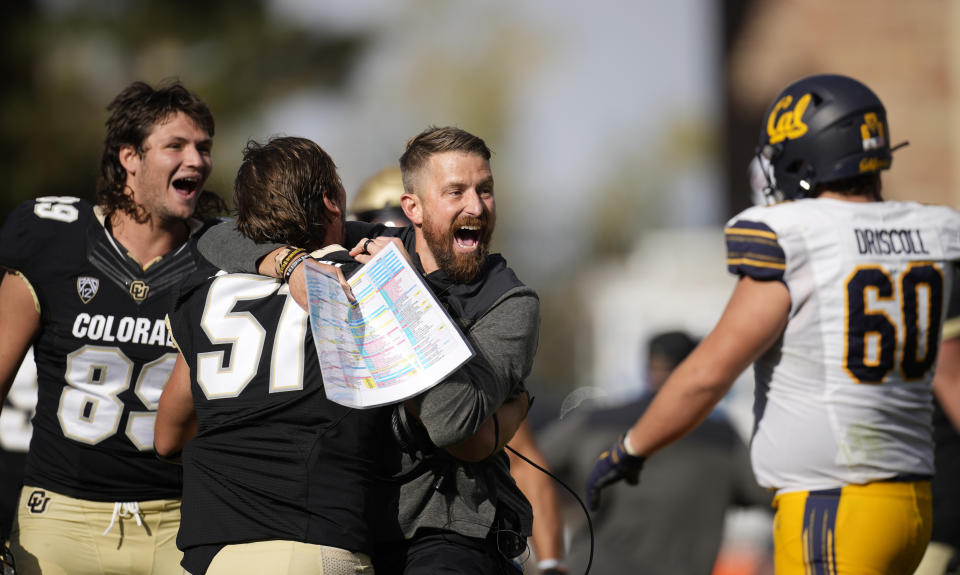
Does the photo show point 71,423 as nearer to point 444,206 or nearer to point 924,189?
point 444,206

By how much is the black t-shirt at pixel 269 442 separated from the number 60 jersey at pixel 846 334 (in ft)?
4.22

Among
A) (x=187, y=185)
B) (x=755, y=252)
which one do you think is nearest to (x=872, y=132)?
(x=755, y=252)

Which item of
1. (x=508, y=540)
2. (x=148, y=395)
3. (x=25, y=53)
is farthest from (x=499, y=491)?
(x=25, y=53)

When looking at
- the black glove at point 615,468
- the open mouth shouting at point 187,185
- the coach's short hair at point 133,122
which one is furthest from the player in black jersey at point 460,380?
the coach's short hair at point 133,122

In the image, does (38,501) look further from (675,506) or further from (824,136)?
(675,506)

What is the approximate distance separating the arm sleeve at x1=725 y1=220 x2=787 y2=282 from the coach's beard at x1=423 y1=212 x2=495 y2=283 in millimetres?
752

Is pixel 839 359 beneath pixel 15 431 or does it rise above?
above

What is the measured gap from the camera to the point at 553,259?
4609 cm

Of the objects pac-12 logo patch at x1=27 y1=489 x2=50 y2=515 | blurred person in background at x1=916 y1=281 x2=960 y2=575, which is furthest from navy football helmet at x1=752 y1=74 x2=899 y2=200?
pac-12 logo patch at x1=27 y1=489 x2=50 y2=515

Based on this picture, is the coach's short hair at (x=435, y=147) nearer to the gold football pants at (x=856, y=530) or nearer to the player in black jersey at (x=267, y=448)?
the player in black jersey at (x=267, y=448)

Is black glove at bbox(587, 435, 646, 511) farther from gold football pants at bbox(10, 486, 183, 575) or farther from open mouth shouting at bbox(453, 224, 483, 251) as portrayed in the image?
gold football pants at bbox(10, 486, 183, 575)

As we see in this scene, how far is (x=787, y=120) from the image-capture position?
12.5 feet

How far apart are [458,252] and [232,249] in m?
0.69

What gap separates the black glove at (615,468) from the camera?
12.6 feet
